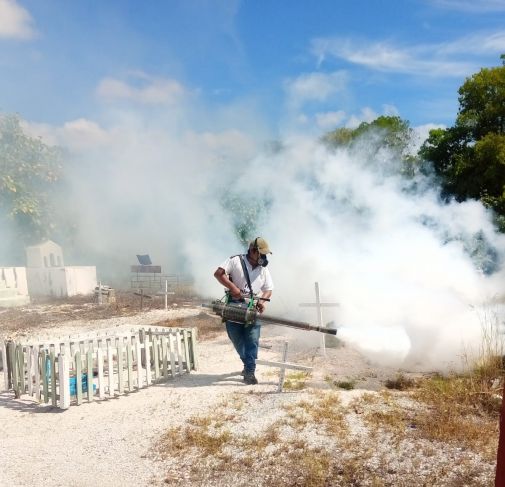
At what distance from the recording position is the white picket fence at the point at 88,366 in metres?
7.35

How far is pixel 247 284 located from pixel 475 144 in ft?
48.3

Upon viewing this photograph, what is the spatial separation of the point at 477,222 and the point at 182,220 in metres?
19.5

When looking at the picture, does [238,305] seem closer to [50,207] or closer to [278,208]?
[278,208]

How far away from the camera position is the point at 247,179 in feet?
66.8

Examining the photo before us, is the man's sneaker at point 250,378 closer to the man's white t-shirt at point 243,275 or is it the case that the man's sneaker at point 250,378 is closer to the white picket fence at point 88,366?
the man's white t-shirt at point 243,275

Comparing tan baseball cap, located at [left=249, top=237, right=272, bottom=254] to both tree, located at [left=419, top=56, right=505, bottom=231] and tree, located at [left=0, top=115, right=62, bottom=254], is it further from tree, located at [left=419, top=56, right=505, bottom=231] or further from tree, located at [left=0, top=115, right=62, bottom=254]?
tree, located at [left=0, top=115, right=62, bottom=254]

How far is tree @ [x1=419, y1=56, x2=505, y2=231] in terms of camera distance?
1828cm

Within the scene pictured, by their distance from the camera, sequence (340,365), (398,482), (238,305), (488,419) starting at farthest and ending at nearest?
1. (340,365)
2. (238,305)
3. (488,419)
4. (398,482)

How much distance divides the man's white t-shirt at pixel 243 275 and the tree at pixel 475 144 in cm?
1221

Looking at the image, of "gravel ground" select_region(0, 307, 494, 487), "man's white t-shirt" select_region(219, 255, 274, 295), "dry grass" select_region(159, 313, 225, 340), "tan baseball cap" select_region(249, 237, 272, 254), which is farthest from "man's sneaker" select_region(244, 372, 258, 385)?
"dry grass" select_region(159, 313, 225, 340)

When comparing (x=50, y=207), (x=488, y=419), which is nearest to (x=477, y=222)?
(x=488, y=419)


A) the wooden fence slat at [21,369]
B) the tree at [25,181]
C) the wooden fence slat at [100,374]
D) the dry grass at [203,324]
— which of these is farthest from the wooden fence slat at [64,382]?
the tree at [25,181]

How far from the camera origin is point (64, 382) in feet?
23.5

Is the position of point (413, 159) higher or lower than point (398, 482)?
higher
